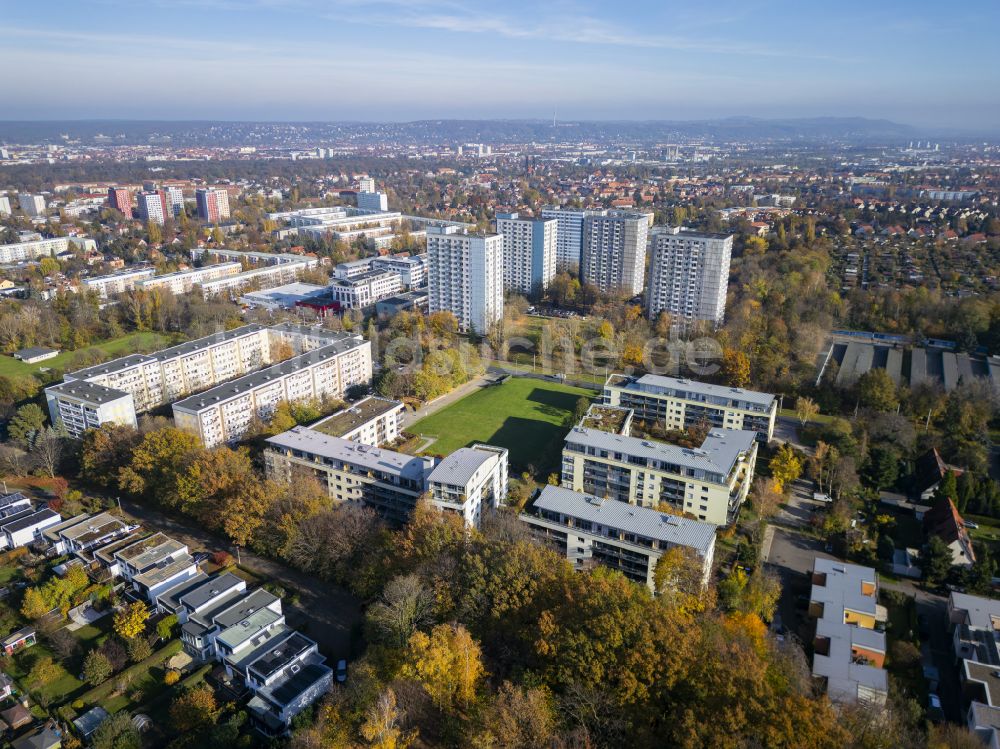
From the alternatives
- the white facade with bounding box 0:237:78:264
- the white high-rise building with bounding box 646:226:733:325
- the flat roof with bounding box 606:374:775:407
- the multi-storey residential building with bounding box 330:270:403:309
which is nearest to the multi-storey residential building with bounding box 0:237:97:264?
the white facade with bounding box 0:237:78:264

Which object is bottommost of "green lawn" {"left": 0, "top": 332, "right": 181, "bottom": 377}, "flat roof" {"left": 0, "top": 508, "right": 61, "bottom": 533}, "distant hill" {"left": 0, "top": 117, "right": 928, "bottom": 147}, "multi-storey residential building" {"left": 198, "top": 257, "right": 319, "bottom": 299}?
"green lawn" {"left": 0, "top": 332, "right": 181, "bottom": 377}

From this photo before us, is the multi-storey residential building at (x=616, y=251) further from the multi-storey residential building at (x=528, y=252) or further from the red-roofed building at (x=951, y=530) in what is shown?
the red-roofed building at (x=951, y=530)

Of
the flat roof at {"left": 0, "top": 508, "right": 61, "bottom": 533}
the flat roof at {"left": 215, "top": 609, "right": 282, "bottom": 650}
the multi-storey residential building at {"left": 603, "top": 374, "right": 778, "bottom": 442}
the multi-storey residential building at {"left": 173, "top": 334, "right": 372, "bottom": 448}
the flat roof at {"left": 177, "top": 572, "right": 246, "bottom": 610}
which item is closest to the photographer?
the flat roof at {"left": 215, "top": 609, "right": 282, "bottom": 650}

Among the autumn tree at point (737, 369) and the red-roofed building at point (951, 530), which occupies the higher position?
the autumn tree at point (737, 369)

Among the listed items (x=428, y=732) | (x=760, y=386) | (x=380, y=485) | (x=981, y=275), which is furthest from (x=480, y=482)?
(x=981, y=275)

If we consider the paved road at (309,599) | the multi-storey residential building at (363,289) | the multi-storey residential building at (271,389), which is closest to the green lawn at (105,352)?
the multi-storey residential building at (363,289)

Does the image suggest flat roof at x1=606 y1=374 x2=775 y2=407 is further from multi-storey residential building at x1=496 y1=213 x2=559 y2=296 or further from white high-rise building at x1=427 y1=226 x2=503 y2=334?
multi-storey residential building at x1=496 y1=213 x2=559 y2=296
